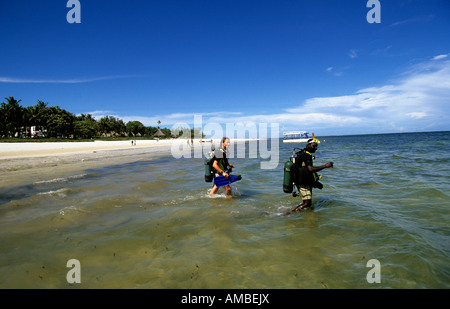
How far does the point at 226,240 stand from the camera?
507cm

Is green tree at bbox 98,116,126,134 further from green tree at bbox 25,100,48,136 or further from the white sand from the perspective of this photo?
the white sand

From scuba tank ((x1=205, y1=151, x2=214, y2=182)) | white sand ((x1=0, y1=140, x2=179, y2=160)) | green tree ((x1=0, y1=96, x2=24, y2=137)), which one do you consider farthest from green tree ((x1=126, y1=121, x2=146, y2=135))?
scuba tank ((x1=205, y1=151, x2=214, y2=182))

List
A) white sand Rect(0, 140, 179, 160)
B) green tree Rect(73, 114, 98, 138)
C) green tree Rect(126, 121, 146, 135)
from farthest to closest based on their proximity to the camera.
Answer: green tree Rect(126, 121, 146, 135)
green tree Rect(73, 114, 98, 138)
white sand Rect(0, 140, 179, 160)

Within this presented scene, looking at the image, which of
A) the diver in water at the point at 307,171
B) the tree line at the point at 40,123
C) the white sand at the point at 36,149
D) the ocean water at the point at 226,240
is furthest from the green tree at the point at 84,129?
the diver in water at the point at 307,171

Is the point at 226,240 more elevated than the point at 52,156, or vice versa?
the point at 52,156

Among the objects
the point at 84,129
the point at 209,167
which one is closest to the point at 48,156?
the point at 209,167

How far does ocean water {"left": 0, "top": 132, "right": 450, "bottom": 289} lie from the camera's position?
11.9ft

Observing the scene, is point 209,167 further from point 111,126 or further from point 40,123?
point 111,126
